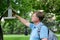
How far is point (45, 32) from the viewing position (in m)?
4.89

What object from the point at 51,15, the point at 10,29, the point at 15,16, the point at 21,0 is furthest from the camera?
the point at 10,29

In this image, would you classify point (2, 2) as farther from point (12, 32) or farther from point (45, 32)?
point (12, 32)

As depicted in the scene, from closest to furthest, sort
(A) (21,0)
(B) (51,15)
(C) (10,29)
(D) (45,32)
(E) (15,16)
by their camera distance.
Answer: (D) (45,32)
(E) (15,16)
(B) (51,15)
(A) (21,0)
(C) (10,29)

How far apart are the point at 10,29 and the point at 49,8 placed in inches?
1341

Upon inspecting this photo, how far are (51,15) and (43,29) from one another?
4766 millimetres

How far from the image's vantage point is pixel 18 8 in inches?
417

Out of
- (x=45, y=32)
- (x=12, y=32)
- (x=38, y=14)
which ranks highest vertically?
(x=38, y=14)

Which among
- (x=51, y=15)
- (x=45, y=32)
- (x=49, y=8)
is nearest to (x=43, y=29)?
(x=45, y=32)

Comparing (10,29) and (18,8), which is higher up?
(18,8)

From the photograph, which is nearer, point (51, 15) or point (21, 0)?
point (51, 15)

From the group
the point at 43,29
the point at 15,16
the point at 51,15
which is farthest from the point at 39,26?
the point at 51,15

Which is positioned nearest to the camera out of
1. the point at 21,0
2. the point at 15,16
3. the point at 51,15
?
the point at 15,16

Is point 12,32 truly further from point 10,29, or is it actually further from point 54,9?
point 54,9

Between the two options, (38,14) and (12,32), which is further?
(12,32)
